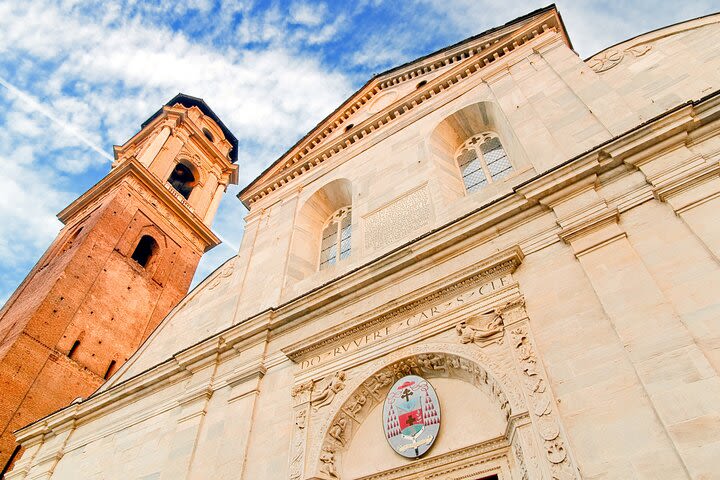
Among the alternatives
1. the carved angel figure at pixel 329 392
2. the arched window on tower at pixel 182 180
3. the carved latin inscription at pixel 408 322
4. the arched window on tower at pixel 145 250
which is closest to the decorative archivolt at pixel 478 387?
the carved angel figure at pixel 329 392

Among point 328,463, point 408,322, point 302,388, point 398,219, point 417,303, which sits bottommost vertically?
point 328,463

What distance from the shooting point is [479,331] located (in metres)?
7.25

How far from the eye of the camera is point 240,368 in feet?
32.0

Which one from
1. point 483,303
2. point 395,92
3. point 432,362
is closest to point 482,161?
point 483,303

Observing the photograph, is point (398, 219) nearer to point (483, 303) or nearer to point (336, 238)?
point (336, 238)

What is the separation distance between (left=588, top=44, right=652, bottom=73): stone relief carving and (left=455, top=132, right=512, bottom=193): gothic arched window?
2.37 m

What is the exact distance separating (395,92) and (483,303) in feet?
33.3

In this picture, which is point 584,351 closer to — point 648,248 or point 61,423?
point 648,248

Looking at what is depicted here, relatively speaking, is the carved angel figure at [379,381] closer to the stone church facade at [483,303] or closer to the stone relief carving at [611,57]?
the stone church facade at [483,303]

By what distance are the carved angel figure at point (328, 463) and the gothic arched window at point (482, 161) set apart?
19.0 feet

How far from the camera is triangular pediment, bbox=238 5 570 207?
1282cm

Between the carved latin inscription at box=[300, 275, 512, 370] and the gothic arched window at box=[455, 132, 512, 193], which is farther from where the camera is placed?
the gothic arched window at box=[455, 132, 512, 193]

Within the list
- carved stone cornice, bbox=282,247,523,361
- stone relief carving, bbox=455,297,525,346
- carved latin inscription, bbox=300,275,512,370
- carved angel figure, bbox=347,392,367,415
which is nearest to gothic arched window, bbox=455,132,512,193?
carved stone cornice, bbox=282,247,523,361

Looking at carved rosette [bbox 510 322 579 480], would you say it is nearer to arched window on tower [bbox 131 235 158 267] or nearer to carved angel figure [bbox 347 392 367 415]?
carved angel figure [bbox 347 392 367 415]
